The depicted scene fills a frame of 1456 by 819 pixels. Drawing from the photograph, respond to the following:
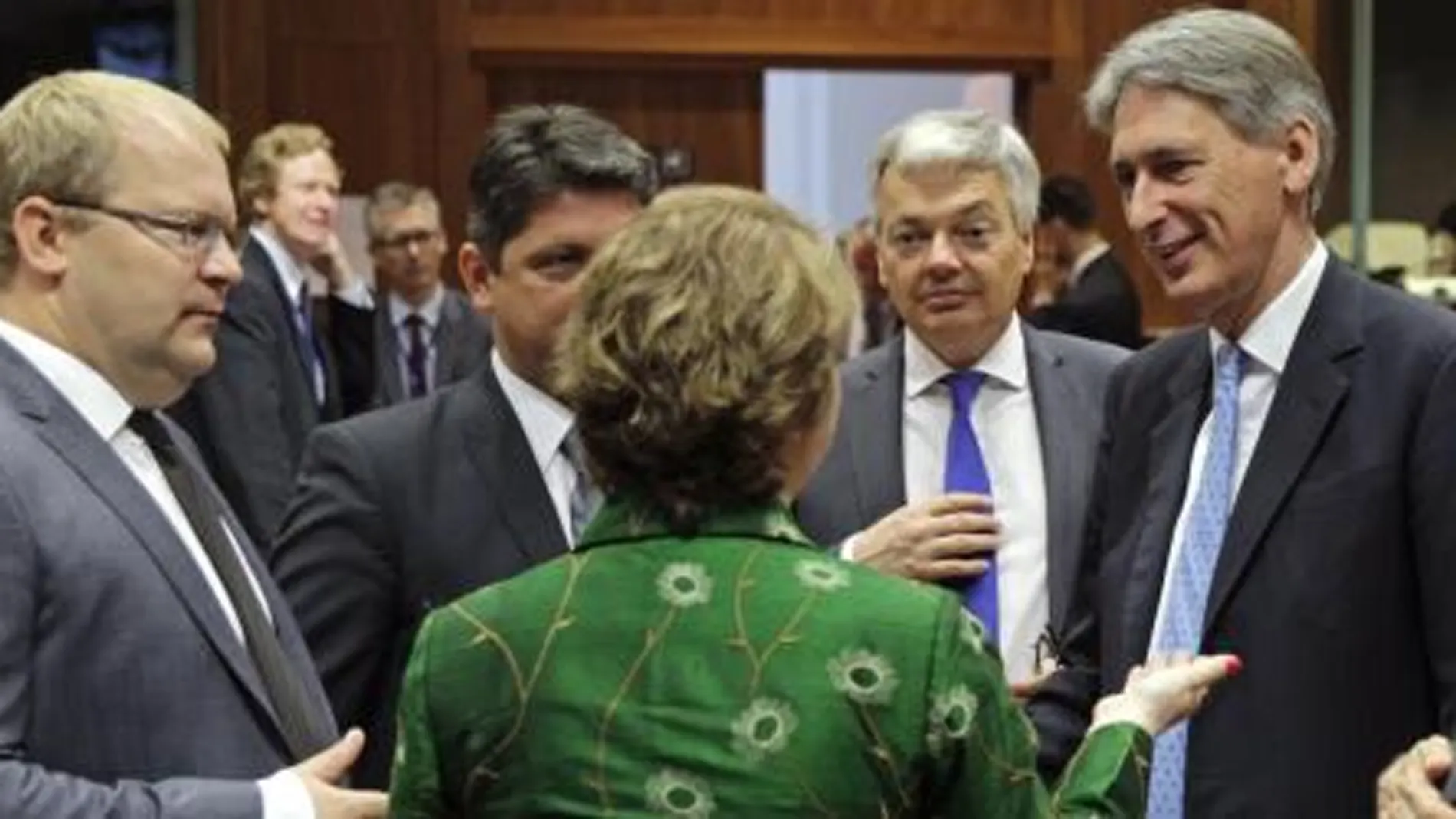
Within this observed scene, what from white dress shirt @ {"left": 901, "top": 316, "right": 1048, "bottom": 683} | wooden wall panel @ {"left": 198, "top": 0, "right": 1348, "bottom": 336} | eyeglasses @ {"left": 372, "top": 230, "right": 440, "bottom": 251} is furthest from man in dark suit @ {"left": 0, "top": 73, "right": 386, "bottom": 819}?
wooden wall panel @ {"left": 198, "top": 0, "right": 1348, "bottom": 336}

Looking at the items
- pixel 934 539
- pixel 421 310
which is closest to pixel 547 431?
pixel 934 539

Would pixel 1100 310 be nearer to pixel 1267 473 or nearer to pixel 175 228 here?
pixel 1267 473

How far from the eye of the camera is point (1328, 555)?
2.85 metres

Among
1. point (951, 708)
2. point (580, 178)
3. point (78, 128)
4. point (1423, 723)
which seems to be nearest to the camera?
point (951, 708)

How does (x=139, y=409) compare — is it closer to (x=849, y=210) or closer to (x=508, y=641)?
(x=508, y=641)

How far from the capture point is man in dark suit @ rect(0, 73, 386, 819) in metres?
2.41

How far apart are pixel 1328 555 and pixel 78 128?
4.53 feet

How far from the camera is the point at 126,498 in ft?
8.30

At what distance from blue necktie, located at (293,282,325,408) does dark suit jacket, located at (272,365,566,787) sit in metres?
3.82

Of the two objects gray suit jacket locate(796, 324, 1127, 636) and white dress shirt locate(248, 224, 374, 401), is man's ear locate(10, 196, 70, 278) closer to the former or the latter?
Result: gray suit jacket locate(796, 324, 1127, 636)

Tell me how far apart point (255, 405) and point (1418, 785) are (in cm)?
444

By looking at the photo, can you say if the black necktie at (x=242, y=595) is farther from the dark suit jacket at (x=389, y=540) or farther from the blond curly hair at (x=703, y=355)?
the blond curly hair at (x=703, y=355)

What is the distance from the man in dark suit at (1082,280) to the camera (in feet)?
25.6

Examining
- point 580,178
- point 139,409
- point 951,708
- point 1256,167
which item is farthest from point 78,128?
point 1256,167
